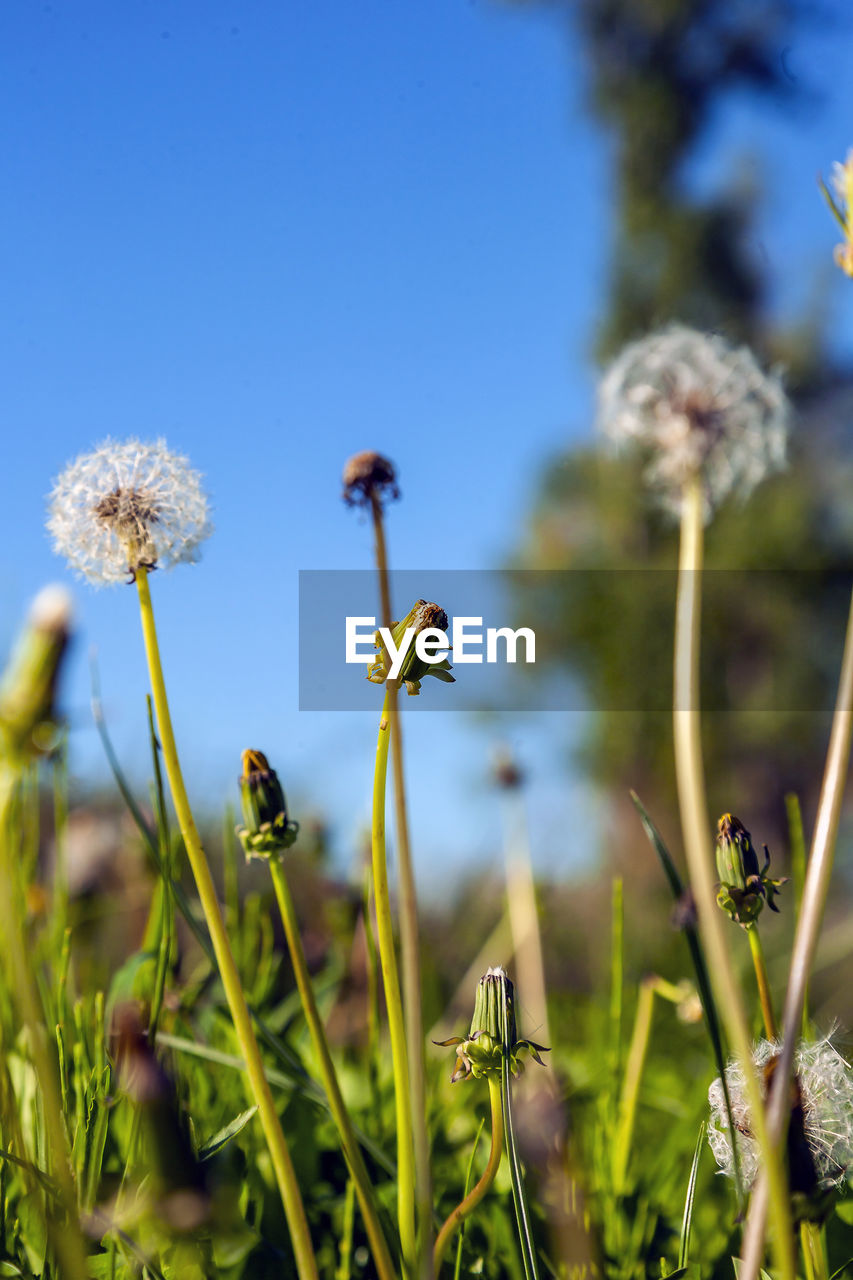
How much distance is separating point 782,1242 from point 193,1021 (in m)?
0.56

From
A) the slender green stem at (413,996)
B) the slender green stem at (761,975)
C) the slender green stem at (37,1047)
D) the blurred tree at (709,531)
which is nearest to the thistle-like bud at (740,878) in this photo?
the slender green stem at (761,975)

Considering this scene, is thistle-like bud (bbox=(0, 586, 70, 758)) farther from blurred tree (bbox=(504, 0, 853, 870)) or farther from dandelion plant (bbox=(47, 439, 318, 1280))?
blurred tree (bbox=(504, 0, 853, 870))

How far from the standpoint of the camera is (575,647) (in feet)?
18.8

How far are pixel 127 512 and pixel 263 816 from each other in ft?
0.44

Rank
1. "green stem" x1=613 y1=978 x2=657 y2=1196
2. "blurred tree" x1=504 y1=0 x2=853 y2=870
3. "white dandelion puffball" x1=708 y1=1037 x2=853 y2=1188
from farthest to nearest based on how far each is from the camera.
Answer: "blurred tree" x1=504 y1=0 x2=853 y2=870
"green stem" x1=613 y1=978 x2=657 y2=1196
"white dandelion puffball" x1=708 y1=1037 x2=853 y2=1188

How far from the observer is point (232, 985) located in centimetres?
31

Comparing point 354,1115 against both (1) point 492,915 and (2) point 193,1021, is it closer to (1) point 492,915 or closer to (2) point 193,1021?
(2) point 193,1021

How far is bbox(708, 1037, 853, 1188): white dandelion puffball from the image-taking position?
335 millimetres

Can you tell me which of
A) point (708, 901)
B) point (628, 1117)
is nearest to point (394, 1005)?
point (708, 901)

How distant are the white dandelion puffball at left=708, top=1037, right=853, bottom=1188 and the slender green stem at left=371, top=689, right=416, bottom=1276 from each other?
105mm

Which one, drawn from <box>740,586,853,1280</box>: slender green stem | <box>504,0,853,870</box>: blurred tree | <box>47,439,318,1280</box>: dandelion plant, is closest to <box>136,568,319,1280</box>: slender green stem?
<box>47,439,318,1280</box>: dandelion plant

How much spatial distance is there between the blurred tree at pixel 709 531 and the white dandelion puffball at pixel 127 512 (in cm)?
418

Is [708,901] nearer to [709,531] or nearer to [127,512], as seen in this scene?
[127,512]

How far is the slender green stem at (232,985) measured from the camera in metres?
0.30
